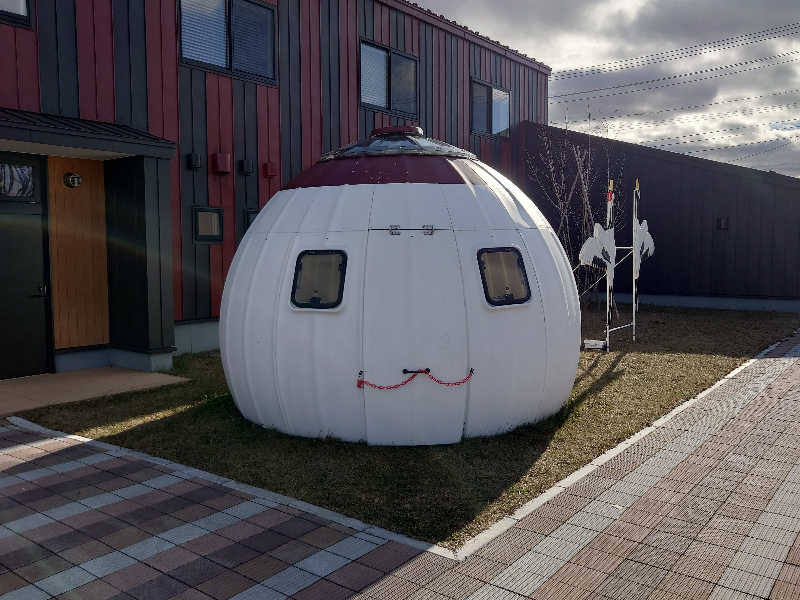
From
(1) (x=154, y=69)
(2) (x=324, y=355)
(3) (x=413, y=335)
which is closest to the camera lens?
(3) (x=413, y=335)

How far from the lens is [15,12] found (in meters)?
9.84

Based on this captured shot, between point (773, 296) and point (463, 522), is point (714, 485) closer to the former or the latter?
point (463, 522)

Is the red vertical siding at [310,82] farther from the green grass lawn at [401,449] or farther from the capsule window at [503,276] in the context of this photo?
the capsule window at [503,276]

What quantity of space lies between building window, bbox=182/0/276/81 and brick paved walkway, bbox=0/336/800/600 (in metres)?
8.53

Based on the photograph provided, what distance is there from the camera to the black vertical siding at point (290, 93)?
1427 centimetres

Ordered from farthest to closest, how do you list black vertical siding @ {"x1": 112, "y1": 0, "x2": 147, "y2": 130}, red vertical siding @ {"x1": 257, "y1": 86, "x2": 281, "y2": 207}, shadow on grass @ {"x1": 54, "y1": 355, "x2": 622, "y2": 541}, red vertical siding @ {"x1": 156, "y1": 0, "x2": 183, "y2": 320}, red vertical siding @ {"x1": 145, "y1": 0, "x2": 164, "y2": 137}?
red vertical siding @ {"x1": 257, "y1": 86, "x2": 281, "y2": 207}, red vertical siding @ {"x1": 156, "y1": 0, "x2": 183, "y2": 320}, red vertical siding @ {"x1": 145, "y1": 0, "x2": 164, "y2": 137}, black vertical siding @ {"x1": 112, "y1": 0, "x2": 147, "y2": 130}, shadow on grass @ {"x1": 54, "y1": 355, "x2": 622, "y2": 541}

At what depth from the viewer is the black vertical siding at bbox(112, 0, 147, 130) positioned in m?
11.2

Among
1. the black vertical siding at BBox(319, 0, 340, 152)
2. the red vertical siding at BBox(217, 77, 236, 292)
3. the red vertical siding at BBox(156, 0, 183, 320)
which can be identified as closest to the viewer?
the red vertical siding at BBox(156, 0, 183, 320)

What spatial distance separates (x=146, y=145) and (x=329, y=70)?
6169 mm

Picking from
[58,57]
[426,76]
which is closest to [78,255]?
[58,57]

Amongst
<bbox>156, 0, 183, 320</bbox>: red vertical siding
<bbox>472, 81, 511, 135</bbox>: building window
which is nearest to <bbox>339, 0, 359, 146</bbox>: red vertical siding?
<bbox>156, 0, 183, 320</bbox>: red vertical siding

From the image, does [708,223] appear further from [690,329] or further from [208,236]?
[208,236]

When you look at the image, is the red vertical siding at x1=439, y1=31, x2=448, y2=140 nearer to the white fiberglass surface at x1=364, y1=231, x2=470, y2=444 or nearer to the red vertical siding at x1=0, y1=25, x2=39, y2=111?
the red vertical siding at x1=0, y1=25, x2=39, y2=111

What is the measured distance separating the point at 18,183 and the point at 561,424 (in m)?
8.53
